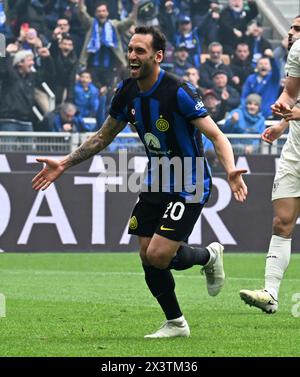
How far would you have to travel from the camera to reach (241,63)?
20703mm

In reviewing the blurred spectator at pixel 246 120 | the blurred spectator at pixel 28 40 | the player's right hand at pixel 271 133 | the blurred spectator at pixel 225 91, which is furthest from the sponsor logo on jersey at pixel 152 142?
the blurred spectator at pixel 225 91

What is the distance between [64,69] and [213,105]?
8.30ft

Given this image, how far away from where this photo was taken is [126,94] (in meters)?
8.21

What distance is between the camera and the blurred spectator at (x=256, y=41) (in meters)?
21.2

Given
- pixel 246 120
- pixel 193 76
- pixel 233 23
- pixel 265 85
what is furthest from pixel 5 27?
pixel 265 85

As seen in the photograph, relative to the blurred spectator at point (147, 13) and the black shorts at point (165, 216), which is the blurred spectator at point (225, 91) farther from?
the black shorts at point (165, 216)

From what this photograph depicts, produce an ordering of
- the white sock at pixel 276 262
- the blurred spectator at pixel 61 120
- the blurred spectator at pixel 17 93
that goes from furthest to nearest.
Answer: the blurred spectator at pixel 61 120
the blurred spectator at pixel 17 93
the white sock at pixel 276 262

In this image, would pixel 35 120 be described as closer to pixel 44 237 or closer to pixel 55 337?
pixel 44 237

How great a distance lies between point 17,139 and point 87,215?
150 centimetres

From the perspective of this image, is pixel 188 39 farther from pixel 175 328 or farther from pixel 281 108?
pixel 175 328

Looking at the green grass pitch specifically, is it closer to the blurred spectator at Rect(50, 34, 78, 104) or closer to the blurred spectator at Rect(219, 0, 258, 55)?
the blurred spectator at Rect(50, 34, 78, 104)

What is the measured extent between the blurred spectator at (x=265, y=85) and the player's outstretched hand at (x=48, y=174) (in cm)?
1177

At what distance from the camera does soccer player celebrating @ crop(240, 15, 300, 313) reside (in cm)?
903

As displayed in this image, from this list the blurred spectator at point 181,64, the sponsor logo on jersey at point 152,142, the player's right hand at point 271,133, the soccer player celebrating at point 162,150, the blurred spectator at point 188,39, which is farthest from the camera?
the blurred spectator at point 188,39
